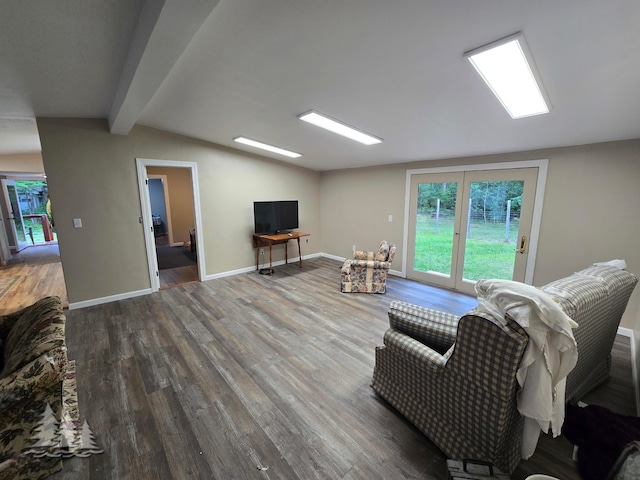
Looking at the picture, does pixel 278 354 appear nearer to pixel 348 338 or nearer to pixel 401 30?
pixel 348 338

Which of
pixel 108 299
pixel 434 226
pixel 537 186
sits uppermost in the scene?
pixel 537 186

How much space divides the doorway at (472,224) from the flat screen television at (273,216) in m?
2.42

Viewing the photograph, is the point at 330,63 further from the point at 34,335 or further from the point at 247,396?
the point at 247,396

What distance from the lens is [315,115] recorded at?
2916 mm

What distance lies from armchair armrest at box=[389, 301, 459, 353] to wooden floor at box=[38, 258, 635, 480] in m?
0.59

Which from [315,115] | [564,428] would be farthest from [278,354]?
[315,115]

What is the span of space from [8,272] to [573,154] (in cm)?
983

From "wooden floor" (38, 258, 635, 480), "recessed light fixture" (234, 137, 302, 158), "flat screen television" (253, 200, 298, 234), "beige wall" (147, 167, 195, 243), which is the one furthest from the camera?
A: "beige wall" (147, 167, 195, 243)

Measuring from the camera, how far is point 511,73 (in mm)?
1827

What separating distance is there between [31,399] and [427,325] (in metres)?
2.26

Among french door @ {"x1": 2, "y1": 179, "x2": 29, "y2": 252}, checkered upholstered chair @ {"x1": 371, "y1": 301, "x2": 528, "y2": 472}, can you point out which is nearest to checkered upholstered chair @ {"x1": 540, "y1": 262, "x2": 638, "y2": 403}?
checkered upholstered chair @ {"x1": 371, "y1": 301, "x2": 528, "y2": 472}

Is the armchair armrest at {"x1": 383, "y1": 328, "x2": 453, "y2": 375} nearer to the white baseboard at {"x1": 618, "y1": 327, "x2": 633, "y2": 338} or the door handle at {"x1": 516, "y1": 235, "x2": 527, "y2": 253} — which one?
the door handle at {"x1": 516, "y1": 235, "x2": 527, "y2": 253}

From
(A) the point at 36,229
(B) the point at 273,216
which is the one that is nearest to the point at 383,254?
(B) the point at 273,216

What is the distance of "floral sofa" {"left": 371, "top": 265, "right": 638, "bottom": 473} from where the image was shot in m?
1.25
